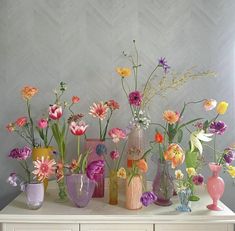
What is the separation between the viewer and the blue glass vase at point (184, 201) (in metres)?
1.54

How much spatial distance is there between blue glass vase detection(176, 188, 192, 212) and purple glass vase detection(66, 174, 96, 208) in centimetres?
42

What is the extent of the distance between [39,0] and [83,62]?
0.44 metres

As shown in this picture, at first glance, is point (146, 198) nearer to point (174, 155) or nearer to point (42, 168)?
point (174, 155)

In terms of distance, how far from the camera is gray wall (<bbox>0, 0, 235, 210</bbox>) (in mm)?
1917

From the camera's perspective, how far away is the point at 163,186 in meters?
1.62

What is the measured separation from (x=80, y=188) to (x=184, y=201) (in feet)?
1.61

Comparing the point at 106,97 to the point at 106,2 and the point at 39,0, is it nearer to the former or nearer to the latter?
the point at 106,2

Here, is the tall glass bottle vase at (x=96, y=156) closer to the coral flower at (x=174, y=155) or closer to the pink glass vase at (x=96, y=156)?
the pink glass vase at (x=96, y=156)

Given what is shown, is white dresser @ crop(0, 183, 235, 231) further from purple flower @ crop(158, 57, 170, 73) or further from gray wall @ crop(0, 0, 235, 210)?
purple flower @ crop(158, 57, 170, 73)

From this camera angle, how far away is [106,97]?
1.92 metres

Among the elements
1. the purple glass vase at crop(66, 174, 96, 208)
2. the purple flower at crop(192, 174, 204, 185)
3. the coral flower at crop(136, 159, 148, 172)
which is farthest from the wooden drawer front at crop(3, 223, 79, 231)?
the purple flower at crop(192, 174, 204, 185)

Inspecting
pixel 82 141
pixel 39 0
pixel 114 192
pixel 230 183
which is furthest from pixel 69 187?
pixel 39 0

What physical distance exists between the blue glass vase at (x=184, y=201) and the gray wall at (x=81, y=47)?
0.37 metres

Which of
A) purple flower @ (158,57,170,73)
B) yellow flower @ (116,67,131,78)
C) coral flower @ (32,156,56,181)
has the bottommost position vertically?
coral flower @ (32,156,56,181)
